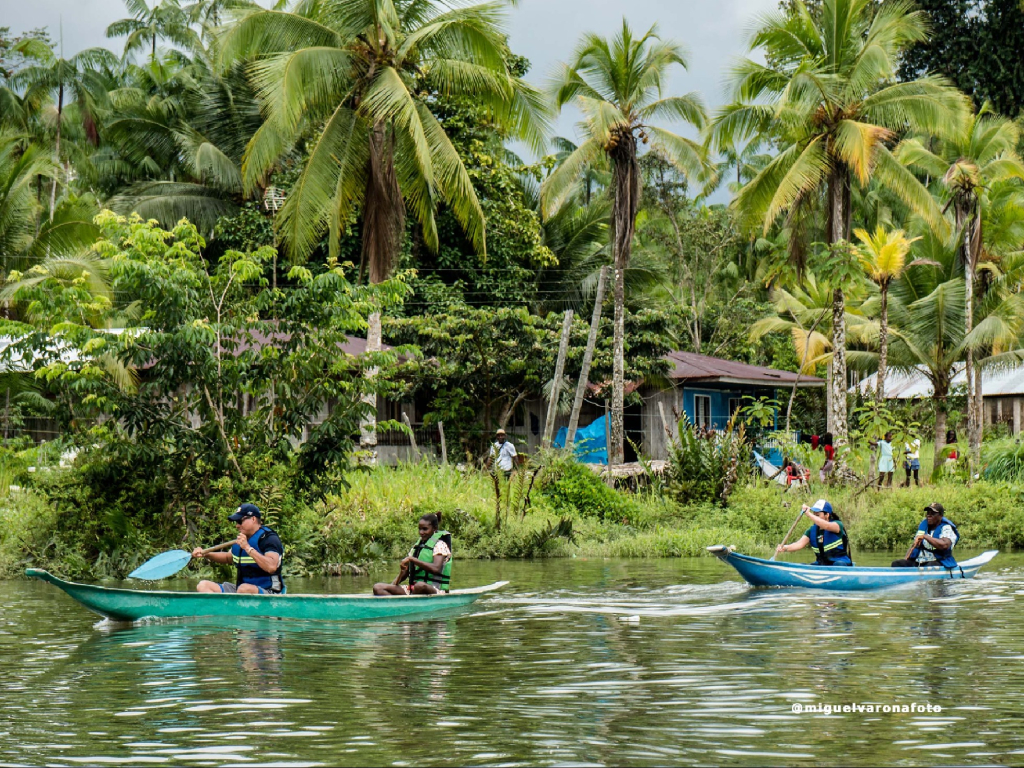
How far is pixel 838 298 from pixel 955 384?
1462 cm

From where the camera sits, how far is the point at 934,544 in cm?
1662

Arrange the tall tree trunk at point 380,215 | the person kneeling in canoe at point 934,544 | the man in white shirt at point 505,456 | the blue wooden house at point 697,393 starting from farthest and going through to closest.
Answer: the blue wooden house at point 697,393 < the man in white shirt at point 505,456 < the tall tree trunk at point 380,215 < the person kneeling in canoe at point 934,544

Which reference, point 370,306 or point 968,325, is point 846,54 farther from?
point 370,306

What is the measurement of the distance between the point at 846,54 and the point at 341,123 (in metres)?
12.5

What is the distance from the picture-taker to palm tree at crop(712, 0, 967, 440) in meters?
27.8

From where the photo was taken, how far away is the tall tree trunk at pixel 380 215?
25234mm

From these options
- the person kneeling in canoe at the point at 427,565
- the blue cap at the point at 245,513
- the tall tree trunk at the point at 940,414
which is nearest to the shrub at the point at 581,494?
the person kneeling in canoe at the point at 427,565

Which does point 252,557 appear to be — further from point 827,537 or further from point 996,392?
point 996,392

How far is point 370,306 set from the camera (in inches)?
715

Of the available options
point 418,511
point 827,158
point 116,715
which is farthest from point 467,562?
point 827,158

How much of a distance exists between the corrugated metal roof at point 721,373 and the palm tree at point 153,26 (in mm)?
24274

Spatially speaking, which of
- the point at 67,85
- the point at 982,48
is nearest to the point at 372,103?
the point at 67,85

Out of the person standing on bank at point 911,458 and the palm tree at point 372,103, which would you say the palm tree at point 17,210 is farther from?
the person standing on bank at point 911,458

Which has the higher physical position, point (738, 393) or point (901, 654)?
point (738, 393)
